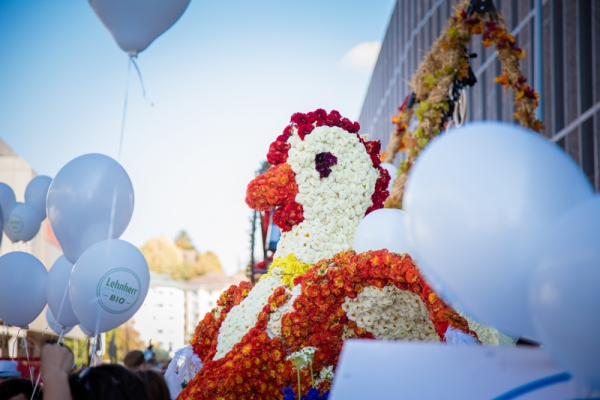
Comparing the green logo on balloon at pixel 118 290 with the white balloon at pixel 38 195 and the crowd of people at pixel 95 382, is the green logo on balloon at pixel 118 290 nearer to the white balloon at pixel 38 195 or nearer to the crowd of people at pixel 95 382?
the crowd of people at pixel 95 382

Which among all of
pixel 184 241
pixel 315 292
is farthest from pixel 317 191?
pixel 184 241

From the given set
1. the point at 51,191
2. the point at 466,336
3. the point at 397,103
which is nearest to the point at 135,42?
the point at 51,191

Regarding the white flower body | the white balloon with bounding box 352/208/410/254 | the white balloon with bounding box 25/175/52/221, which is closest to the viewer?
the white balloon with bounding box 352/208/410/254

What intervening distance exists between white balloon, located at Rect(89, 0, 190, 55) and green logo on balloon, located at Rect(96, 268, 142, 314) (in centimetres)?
145

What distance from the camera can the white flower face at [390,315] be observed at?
3.26 metres

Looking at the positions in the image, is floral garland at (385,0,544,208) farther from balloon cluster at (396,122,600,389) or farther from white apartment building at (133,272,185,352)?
white apartment building at (133,272,185,352)

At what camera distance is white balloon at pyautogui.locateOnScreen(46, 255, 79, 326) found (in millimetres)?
4414

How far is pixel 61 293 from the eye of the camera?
4.59 m

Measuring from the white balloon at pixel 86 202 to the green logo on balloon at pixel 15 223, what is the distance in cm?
286

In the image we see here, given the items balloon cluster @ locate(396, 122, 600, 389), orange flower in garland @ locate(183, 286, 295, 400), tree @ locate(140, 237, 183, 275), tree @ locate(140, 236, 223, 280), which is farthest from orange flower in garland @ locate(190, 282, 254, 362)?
tree @ locate(140, 237, 183, 275)

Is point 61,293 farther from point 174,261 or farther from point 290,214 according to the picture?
point 174,261

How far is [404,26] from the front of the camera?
22125mm

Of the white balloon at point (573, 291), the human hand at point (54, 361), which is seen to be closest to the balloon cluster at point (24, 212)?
the human hand at point (54, 361)

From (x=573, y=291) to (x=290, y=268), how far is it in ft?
8.24
